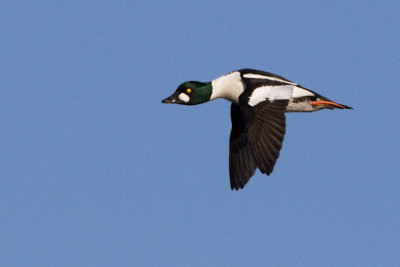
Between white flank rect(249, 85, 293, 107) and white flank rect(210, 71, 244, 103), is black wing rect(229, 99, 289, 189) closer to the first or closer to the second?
white flank rect(249, 85, 293, 107)

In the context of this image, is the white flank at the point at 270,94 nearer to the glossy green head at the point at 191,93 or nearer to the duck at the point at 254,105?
the duck at the point at 254,105

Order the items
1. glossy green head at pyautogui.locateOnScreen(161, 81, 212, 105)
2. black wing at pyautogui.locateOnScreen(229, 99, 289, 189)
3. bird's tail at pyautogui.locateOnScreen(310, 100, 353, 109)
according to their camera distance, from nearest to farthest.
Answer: black wing at pyautogui.locateOnScreen(229, 99, 289, 189) < bird's tail at pyautogui.locateOnScreen(310, 100, 353, 109) < glossy green head at pyautogui.locateOnScreen(161, 81, 212, 105)

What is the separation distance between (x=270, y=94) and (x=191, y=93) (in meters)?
1.64

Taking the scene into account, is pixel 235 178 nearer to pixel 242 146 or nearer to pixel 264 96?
pixel 242 146

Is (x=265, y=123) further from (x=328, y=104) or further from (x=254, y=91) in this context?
(x=328, y=104)

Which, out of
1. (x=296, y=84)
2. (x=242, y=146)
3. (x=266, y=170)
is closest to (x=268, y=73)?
(x=296, y=84)

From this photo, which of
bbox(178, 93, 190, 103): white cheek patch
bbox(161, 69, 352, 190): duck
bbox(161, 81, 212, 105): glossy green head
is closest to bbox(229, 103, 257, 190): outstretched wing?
bbox(161, 69, 352, 190): duck

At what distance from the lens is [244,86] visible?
397 inches

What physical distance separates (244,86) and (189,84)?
3.16 feet

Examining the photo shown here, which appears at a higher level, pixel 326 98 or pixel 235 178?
pixel 326 98

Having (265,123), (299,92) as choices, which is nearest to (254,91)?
(265,123)

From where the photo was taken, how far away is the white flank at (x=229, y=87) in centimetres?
1022

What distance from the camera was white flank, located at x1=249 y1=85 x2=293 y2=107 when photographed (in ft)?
30.3

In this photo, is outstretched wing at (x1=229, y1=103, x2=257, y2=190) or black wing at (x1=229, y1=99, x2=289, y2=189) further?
outstretched wing at (x1=229, y1=103, x2=257, y2=190)
